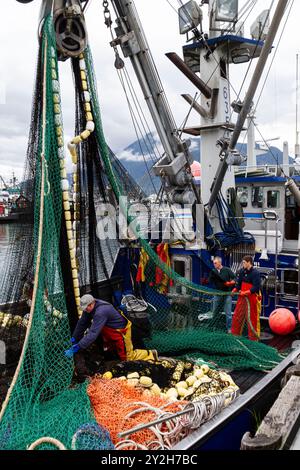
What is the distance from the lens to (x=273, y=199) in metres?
10.2

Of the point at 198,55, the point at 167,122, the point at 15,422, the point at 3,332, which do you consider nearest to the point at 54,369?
the point at 15,422

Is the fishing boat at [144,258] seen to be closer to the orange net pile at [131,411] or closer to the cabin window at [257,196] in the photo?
the orange net pile at [131,411]

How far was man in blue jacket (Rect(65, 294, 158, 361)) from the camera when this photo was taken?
4332mm

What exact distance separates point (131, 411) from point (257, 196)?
315 inches

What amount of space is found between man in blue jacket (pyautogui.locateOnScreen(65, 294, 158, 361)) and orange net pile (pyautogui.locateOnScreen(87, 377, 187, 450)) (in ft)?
1.58

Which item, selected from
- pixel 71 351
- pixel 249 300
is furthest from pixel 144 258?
pixel 71 351

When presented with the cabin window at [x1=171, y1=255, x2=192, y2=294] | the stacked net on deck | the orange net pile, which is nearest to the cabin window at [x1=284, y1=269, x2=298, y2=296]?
the cabin window at [x1=171, y1=255, x2=192, y2=294]

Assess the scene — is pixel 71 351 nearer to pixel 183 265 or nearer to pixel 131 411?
pixel 131 411

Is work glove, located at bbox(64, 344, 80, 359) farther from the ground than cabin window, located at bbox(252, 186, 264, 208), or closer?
closer

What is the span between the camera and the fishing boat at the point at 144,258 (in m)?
3.47

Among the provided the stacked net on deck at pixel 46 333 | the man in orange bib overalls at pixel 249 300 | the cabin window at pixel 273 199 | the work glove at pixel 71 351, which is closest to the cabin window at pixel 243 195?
the cabin window at pixel 273 199

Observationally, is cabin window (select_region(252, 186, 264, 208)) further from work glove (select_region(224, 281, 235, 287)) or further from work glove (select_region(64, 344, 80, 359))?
work glove (select_region(64, 344, 80, 359))

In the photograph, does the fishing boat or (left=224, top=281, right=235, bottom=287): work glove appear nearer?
the fishing boat

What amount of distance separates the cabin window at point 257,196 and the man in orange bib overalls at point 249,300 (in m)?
4.04
